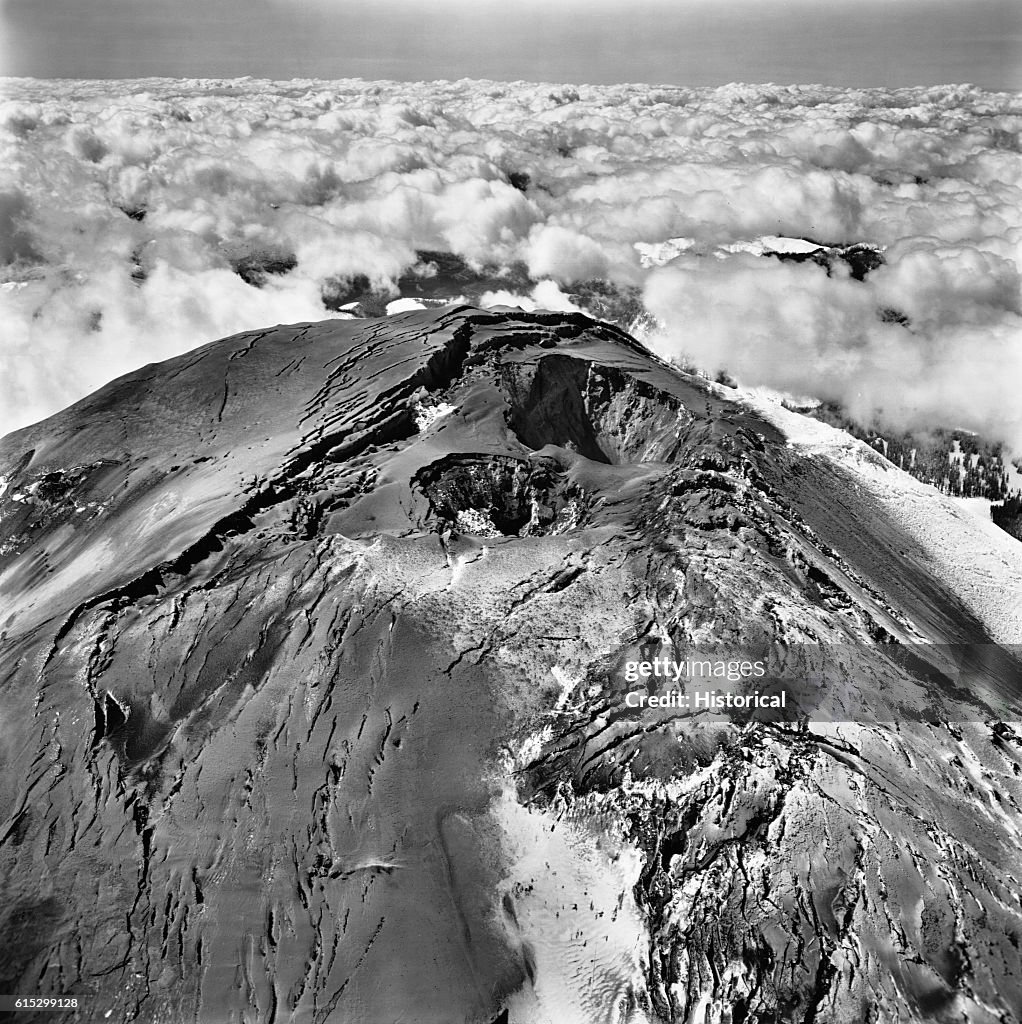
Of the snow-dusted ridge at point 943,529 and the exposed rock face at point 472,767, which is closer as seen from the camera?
the exposed rock face at point 472,767

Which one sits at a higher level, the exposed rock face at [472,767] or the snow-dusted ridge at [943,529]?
the exposed rock face at [472,767]

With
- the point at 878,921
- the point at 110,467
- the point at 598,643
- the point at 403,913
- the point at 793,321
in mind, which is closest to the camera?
the point at 878,921

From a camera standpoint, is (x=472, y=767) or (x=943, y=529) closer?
(x=472, y=767)

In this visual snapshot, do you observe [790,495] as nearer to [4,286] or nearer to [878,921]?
[878,921]

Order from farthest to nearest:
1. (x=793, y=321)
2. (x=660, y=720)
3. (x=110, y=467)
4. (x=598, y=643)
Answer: (x=793, y=321), (x=110, y=467), (x=598, y=643), (x=660, y=720)

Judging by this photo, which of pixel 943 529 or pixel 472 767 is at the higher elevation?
pixel 472 767

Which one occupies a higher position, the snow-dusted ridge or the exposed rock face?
the exposed rock face

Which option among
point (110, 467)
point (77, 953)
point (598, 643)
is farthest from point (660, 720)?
point (110, 467)

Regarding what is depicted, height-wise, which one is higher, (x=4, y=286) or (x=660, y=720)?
(x=660, y=720)
